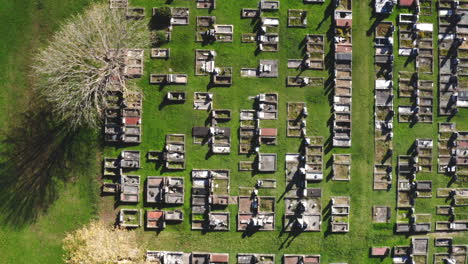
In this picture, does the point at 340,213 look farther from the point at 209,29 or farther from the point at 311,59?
the point at 209,29

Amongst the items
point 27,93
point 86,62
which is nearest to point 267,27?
point 86,62

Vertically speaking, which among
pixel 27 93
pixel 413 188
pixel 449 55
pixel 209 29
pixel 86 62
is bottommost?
pixel 413 188

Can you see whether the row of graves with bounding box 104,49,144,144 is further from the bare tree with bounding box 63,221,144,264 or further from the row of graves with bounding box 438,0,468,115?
the row of graves with bounding box 438,0,468,115

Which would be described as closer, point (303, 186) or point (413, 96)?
point (303, 186)

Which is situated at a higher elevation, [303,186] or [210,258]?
[303,186]

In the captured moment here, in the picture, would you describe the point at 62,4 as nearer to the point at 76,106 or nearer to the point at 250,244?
the point at 76,106

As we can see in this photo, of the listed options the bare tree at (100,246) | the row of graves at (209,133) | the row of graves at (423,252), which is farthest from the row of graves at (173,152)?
the row of graves at (423,252)

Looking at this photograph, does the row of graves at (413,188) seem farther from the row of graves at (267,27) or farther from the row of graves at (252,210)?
the row of graves at (267,27)
